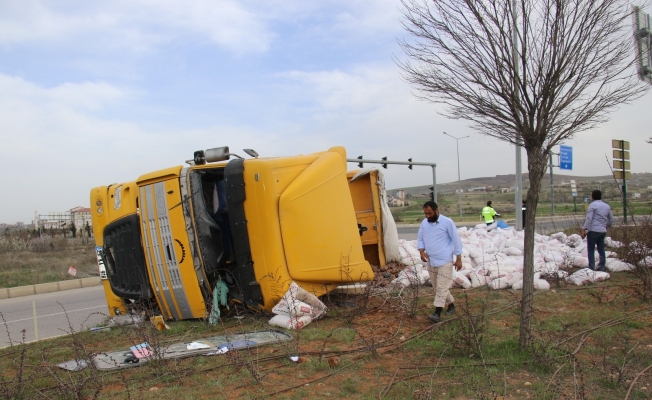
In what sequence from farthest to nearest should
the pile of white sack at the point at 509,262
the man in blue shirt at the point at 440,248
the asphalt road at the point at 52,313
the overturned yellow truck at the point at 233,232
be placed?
the pile of white sack at the point at 509,262 < the asphalt road at the point at 52,313 < the overturned yellow truck at the point at 233,232 < the man in blue shirt at the point at 440,248

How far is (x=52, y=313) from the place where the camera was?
10.8m

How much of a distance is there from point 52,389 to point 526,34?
5121mm

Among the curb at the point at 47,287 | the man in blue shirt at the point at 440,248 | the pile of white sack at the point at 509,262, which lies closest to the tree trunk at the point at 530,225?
the man in blue shirt at the point at 440,248

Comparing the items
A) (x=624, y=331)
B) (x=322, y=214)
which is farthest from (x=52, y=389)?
(x=624, y=331)

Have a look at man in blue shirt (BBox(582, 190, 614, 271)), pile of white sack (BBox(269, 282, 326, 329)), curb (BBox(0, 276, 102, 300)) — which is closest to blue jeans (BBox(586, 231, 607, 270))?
man in blue shirt (BBox(582, 190, 614, 271))

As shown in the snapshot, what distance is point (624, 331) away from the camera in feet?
19.3

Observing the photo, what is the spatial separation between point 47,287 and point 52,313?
4.58m

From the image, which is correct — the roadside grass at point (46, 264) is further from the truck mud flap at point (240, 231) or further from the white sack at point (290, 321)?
the white sack at point (290, 321)

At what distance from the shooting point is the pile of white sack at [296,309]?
6.49 m

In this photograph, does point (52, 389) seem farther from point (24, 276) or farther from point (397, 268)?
point (24, 276)

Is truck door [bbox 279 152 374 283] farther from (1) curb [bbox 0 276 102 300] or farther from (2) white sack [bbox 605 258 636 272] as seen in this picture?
(1) curb [bbox 0 276 102 300]

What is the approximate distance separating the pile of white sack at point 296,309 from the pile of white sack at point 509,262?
4.80 ft

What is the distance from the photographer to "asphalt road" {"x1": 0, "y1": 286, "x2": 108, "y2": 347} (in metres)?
8.48

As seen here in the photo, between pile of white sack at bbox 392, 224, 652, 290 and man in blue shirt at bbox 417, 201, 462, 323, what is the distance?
0.58 m
